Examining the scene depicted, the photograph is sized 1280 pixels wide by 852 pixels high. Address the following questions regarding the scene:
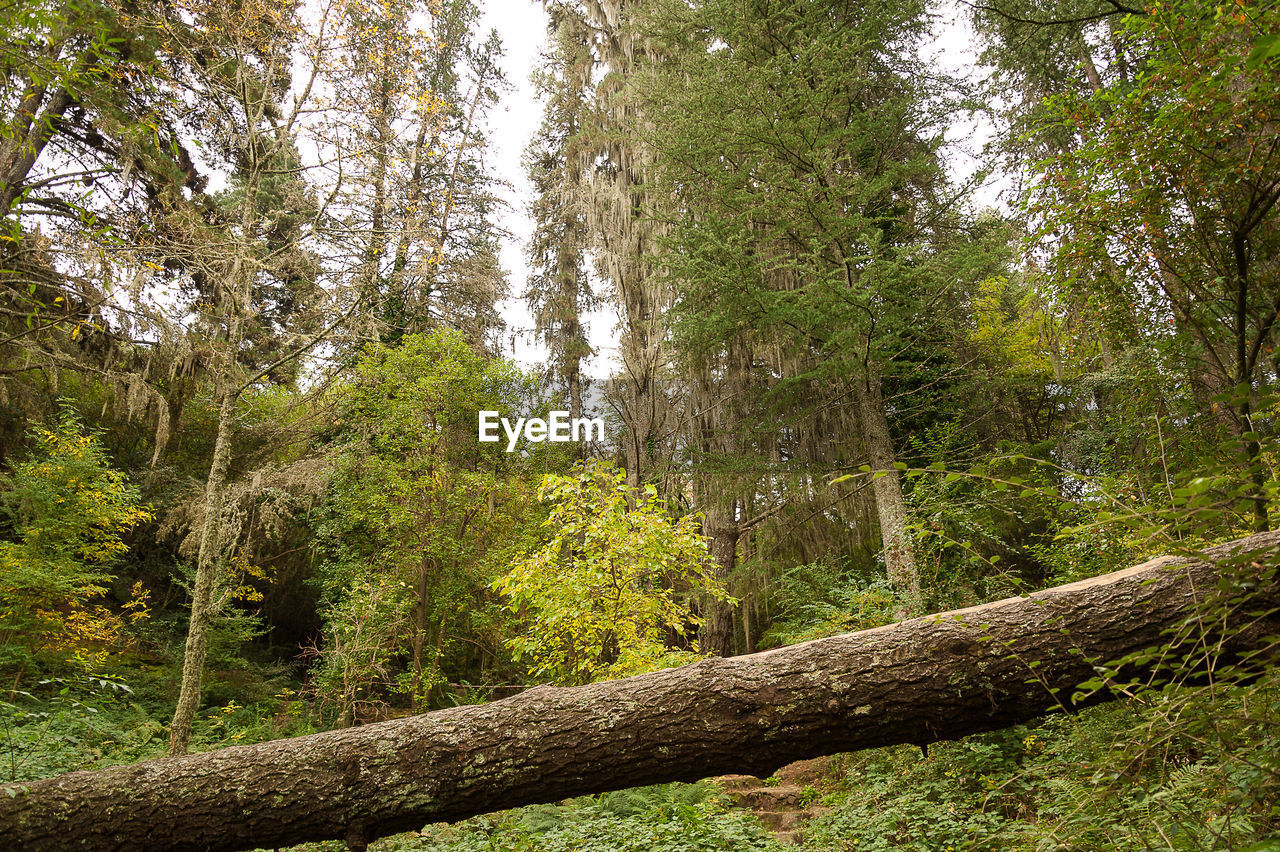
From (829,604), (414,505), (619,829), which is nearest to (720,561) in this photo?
(829,604)

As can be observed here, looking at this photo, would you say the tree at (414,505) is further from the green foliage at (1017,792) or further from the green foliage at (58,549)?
the green foliage at (1017,792)

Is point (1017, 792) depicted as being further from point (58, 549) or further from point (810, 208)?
point (58, 549)

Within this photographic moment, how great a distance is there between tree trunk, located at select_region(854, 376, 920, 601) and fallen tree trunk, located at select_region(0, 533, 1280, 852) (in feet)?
10.2

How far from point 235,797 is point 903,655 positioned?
2954mm

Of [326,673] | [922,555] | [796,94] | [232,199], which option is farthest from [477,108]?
[922,555]

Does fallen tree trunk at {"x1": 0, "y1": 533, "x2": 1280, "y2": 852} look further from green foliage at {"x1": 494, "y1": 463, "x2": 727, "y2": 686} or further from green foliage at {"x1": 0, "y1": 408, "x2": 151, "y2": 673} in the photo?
green foliage at {"x1": 0, "y1": 408, "x2": 151, "y2": 673}

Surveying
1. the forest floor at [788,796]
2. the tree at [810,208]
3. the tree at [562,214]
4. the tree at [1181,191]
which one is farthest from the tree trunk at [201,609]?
the tree at [1181,191]

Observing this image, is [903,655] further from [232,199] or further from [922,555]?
[232,199]

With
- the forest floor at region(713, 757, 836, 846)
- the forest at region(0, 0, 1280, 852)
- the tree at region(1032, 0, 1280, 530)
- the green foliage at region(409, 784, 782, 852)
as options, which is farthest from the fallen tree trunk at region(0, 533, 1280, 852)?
the forest floor at region(713, 757, 836, 846)

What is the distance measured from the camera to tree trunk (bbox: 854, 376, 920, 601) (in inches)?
236

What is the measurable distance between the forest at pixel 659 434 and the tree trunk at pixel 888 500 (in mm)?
72

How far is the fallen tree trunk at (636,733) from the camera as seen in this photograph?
243 cm

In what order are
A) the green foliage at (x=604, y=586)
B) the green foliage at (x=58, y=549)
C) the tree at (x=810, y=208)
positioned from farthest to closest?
the green foliage at (x=58, y=549)
the tree at (x=810, y=208)
the green foliage at (x=604, y=586)

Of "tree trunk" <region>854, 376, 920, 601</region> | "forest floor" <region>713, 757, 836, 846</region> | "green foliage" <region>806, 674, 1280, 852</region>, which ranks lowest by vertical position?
"forest floor" <region>713, 757, 836, 846</region>
